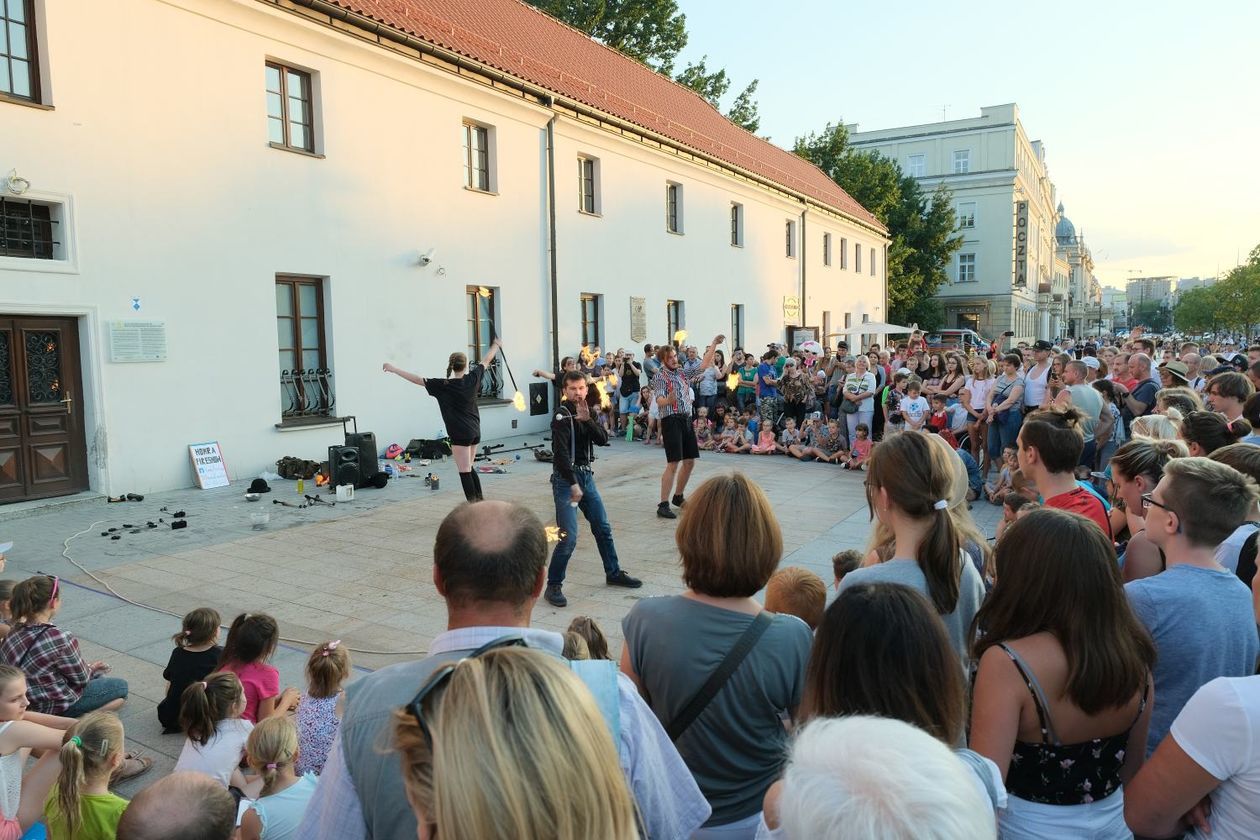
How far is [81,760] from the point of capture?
2863mm

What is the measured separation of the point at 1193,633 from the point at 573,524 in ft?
15.6

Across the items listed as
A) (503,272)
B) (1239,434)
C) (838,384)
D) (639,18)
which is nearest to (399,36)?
(503,272)

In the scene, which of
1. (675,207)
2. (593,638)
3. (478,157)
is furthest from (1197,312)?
(593,638)

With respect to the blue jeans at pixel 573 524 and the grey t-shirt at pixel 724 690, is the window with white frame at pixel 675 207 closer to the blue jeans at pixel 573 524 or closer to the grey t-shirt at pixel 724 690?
the blue jeans at pixel 573 524

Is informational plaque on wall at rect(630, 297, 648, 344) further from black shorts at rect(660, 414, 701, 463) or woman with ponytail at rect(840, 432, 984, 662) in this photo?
woman with ponytail at rect(840, 432, 984, 662)

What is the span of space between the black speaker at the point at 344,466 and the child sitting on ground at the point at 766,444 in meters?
6.87

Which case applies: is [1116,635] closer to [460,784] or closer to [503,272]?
[460,784]

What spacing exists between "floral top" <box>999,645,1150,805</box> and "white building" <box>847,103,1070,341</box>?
193ft

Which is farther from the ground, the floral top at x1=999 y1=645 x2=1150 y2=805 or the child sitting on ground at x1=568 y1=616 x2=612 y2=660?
the floral top at x1=999 y1=645 x2=1150 y2=805

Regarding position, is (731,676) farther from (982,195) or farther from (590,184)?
(982,195)

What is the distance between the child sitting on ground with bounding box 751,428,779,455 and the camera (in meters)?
14.6

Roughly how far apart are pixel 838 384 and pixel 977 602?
1143cm

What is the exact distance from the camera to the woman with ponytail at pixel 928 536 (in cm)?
279

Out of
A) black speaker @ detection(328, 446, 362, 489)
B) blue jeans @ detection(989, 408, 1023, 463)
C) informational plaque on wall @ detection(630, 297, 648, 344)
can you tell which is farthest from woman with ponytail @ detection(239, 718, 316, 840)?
informational plaque on wall @ detection(630, 297, 648, 344)
